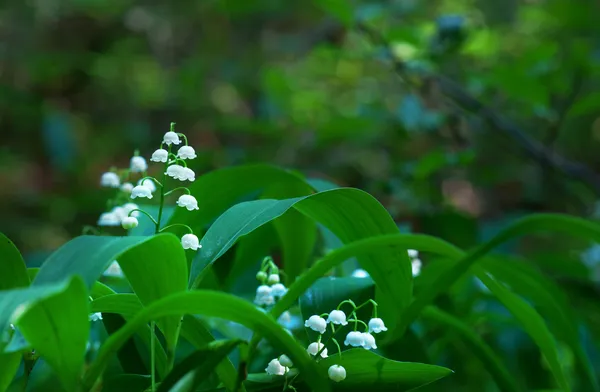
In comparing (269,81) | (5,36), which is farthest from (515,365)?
(5,36)

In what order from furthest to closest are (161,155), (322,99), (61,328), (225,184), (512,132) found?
(322,99) < (512,132) < (225,184) < (161,155) < (61,328)

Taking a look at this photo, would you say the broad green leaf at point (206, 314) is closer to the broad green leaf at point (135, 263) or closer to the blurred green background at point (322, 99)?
the broad green leaf at point (135, 263)

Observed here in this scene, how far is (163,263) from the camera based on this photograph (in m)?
0.47

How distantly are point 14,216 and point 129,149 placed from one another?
0.52m

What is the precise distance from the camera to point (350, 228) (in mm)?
557

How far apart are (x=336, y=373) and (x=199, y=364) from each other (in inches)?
3.9

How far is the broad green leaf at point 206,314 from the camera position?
0.41 meters

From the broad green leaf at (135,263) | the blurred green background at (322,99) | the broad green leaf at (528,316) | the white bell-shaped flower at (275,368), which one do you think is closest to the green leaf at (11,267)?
the broad green leaf at (135,263)

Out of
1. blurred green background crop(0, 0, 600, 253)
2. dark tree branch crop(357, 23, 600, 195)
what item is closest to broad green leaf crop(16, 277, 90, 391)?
blurred green background crop(0, 0, 600, 253)

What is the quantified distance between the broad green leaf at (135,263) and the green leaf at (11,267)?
8 cm

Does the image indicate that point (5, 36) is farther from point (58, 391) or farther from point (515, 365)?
point (515, 365)

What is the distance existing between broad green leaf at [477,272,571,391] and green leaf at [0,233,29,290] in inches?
14.0

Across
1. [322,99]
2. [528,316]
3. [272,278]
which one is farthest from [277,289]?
[322,99]

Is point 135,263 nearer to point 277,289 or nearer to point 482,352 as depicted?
point 277,289
